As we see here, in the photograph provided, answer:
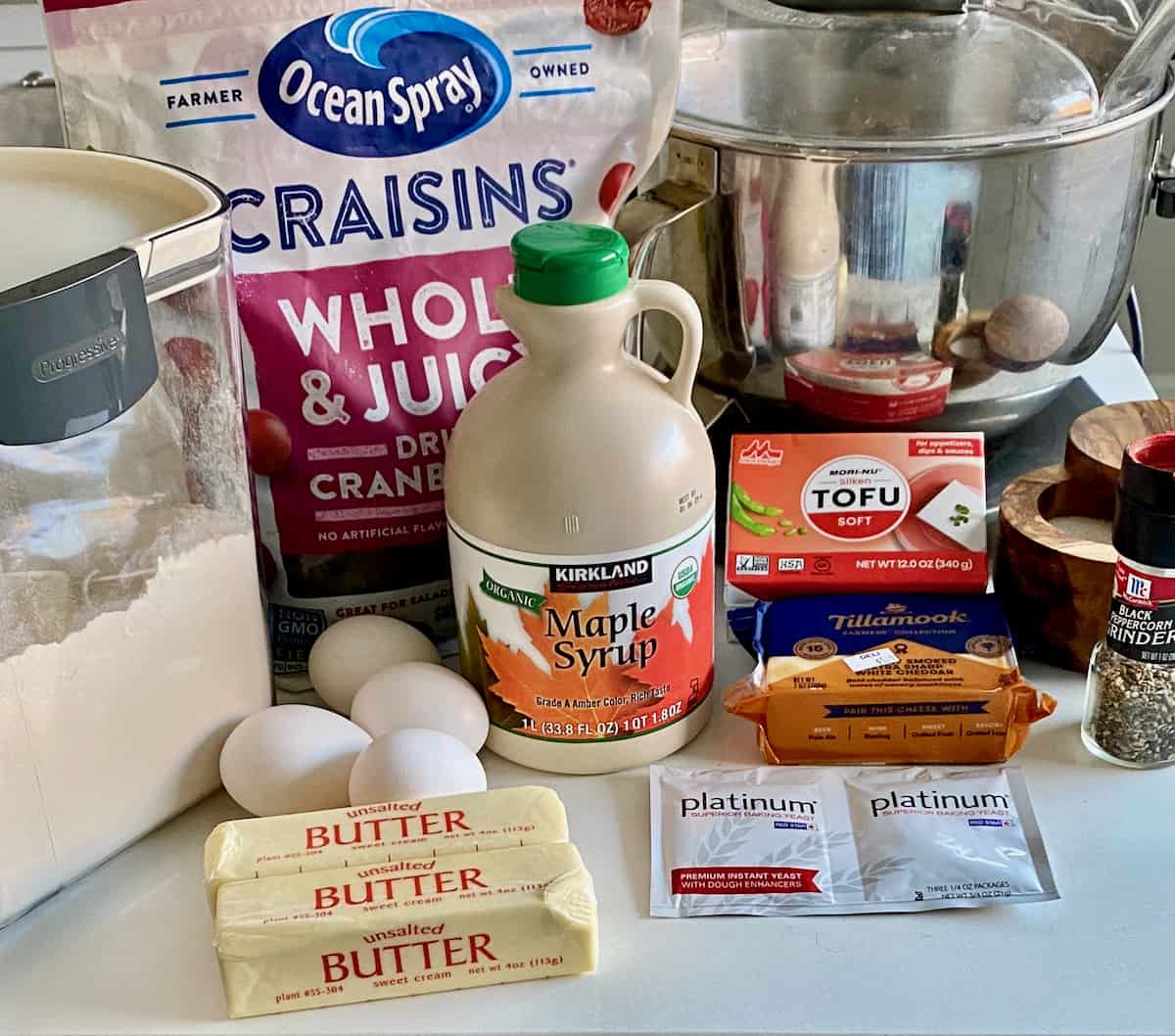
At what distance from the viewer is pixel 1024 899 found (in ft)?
2.08

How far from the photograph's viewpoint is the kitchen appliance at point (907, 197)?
77 centimetres

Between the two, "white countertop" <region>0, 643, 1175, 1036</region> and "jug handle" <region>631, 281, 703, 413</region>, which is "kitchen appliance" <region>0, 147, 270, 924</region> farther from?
"jug handle" <region>631, 281, 703, 413</region>

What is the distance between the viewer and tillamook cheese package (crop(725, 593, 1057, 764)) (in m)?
0.71

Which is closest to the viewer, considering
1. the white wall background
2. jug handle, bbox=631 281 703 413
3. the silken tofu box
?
jug handle, bbox=631 281 703 413

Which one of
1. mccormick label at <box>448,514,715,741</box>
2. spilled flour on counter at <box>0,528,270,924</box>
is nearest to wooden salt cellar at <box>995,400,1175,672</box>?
mccormick label at <box>448,514,715,741</box>

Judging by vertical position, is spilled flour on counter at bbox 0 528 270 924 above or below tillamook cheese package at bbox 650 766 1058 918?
above

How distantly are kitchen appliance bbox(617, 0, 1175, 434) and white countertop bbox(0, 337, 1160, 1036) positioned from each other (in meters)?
0.29

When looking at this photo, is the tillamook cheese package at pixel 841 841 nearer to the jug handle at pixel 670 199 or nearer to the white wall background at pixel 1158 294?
the jug handle at pixel 670 199

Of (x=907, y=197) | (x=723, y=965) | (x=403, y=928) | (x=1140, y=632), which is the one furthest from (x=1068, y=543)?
(x=403, y=928)

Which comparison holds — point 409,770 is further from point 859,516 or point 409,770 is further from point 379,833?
point 859,516

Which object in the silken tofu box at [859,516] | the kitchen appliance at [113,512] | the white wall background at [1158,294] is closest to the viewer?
the kitchen appliance at [113,512]

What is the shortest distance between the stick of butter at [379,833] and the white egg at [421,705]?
0.07 metres

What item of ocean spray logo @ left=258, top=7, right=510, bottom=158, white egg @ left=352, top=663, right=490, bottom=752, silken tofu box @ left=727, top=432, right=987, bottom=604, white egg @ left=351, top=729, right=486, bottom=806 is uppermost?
ocean spray logo @ left=258, top=7, right=510, bottom=158

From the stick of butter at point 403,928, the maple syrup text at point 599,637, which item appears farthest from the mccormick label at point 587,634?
the stick of butter at point 403,928
